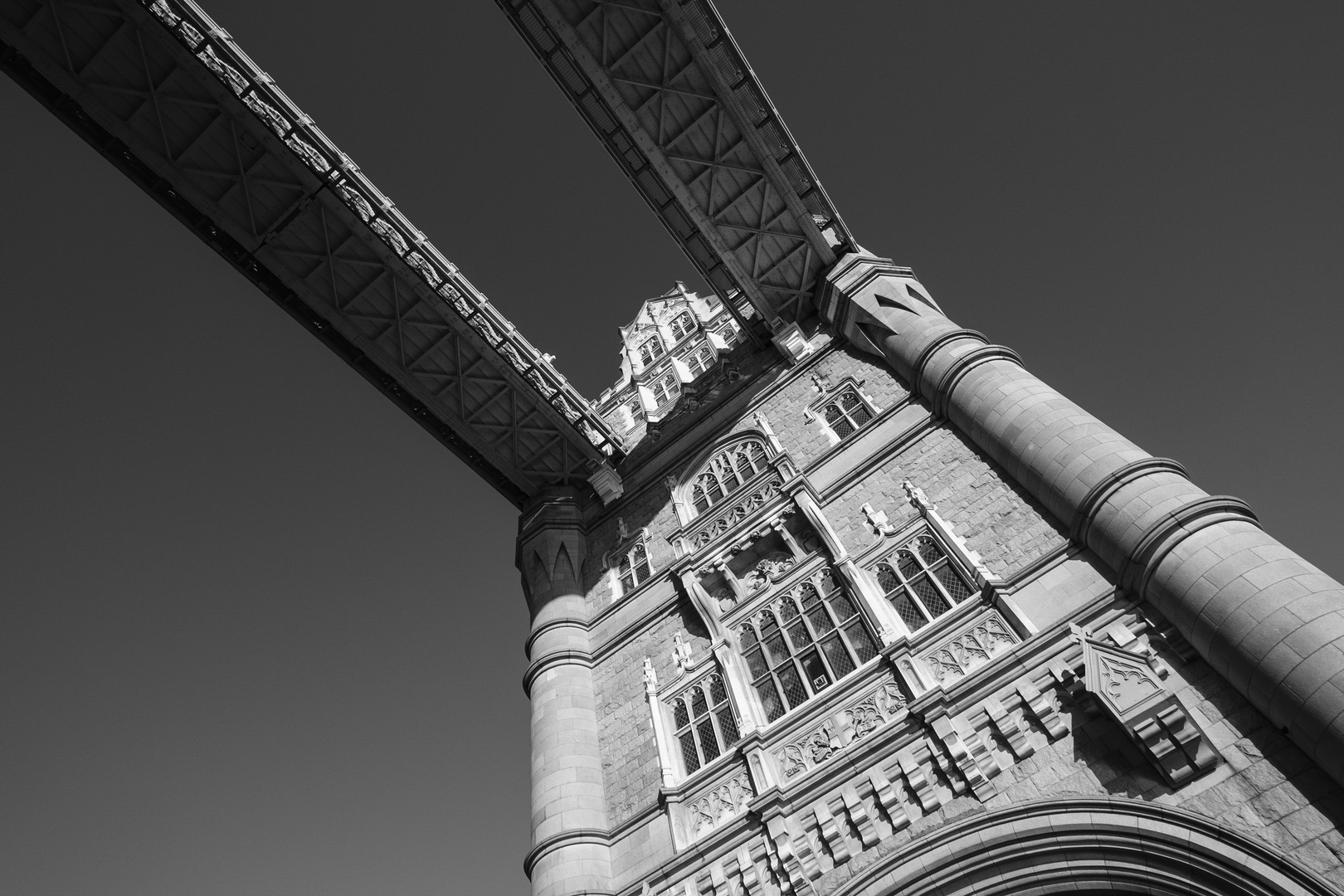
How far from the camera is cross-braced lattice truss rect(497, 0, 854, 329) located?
17578 mm

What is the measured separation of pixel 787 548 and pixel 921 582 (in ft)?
11.1

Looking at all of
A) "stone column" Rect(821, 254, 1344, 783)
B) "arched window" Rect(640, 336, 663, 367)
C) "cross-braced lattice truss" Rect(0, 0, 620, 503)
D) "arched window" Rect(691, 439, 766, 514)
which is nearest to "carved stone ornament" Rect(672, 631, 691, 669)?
"arched window" Rect(691, 439, 766, 514)

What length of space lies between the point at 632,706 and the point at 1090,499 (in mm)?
8722

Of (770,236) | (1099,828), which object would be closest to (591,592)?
(770,236)

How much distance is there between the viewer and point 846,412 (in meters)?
17.4

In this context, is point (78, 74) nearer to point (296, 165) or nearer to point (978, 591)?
point (296, 165)

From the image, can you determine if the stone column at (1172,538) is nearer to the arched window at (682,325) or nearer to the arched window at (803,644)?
the arched window at (803,644)

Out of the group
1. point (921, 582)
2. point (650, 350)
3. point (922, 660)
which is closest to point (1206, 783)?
point (922, 660)

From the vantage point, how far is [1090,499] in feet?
35.6

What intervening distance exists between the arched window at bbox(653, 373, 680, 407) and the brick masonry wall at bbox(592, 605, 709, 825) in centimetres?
1062

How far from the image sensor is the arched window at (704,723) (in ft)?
44.2

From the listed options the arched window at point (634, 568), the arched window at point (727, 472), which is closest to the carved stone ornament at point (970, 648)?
the arched window at point (727, 472)

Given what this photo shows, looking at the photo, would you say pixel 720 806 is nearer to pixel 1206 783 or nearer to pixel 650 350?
pixel 1206 783

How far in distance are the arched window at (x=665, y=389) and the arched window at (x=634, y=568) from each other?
293 inches
